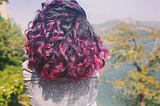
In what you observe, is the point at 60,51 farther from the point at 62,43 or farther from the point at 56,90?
the point at 56,90

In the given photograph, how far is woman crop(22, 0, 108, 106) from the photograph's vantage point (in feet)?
1.88

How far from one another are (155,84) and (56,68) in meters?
5.99

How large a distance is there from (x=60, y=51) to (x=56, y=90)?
262mm

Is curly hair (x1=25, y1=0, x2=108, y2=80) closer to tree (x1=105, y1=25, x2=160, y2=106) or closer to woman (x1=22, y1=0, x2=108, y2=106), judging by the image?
woman (x1=22, y1=0, x2=108, y2=106)

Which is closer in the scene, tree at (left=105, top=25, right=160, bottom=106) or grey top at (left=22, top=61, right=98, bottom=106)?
grey top at (left=22, top=61, right=98, bottom=106)

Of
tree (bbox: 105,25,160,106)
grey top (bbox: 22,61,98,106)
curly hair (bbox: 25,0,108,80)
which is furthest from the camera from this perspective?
tree (bbox: 105,25,160,106)

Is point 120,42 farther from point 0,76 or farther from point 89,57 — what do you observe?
point 89,57

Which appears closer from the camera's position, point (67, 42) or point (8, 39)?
point (67, 42)

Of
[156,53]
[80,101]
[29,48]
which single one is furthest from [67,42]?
[156,53]

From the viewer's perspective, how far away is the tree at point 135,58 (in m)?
5.74

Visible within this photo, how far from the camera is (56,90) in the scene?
697mm

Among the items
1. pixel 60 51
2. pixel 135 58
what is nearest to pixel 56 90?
pixel 60 51

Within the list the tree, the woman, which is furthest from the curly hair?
the tree

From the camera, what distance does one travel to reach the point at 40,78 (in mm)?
688
